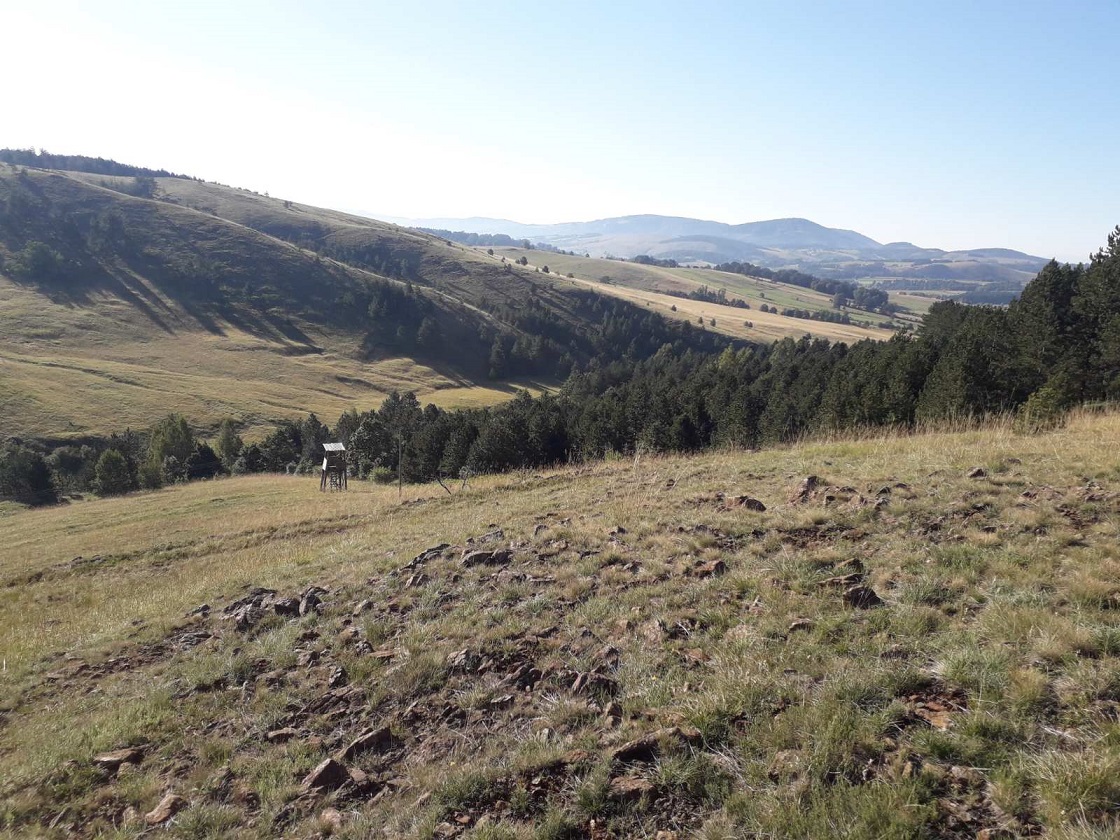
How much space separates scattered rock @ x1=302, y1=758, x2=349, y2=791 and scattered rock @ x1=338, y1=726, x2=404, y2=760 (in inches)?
9.7

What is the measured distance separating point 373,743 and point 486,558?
4578 mm

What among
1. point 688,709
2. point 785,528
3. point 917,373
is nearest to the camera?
point 688,709

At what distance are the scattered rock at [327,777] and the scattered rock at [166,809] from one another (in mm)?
1266

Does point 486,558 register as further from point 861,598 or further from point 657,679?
point 861,598

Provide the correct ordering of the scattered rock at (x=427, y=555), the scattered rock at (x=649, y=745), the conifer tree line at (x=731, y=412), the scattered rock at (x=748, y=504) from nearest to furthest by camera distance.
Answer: the scattered rock at (x=649, y=745), the scattered rock at (x=748, y=504), the scattered rock at (x=427, y=555), the conifer tree line at (x=731, y=412)

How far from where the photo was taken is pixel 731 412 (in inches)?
2154

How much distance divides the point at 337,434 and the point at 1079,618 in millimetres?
79398

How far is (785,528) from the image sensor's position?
888cm

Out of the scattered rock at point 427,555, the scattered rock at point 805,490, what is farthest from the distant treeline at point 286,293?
the scattered rock at point 805,490

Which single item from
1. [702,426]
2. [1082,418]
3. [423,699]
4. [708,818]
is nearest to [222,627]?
[423,699]

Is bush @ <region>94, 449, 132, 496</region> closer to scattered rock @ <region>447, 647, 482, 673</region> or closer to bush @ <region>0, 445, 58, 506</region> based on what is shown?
bush @ <region>0, 445, 58, 506</region>

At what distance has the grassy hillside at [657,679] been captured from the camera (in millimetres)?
4188

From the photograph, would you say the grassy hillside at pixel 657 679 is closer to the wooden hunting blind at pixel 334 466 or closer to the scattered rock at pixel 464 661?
the scattered rock at pixel 464 661

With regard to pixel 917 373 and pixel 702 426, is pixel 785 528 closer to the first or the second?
pixel 917 373
